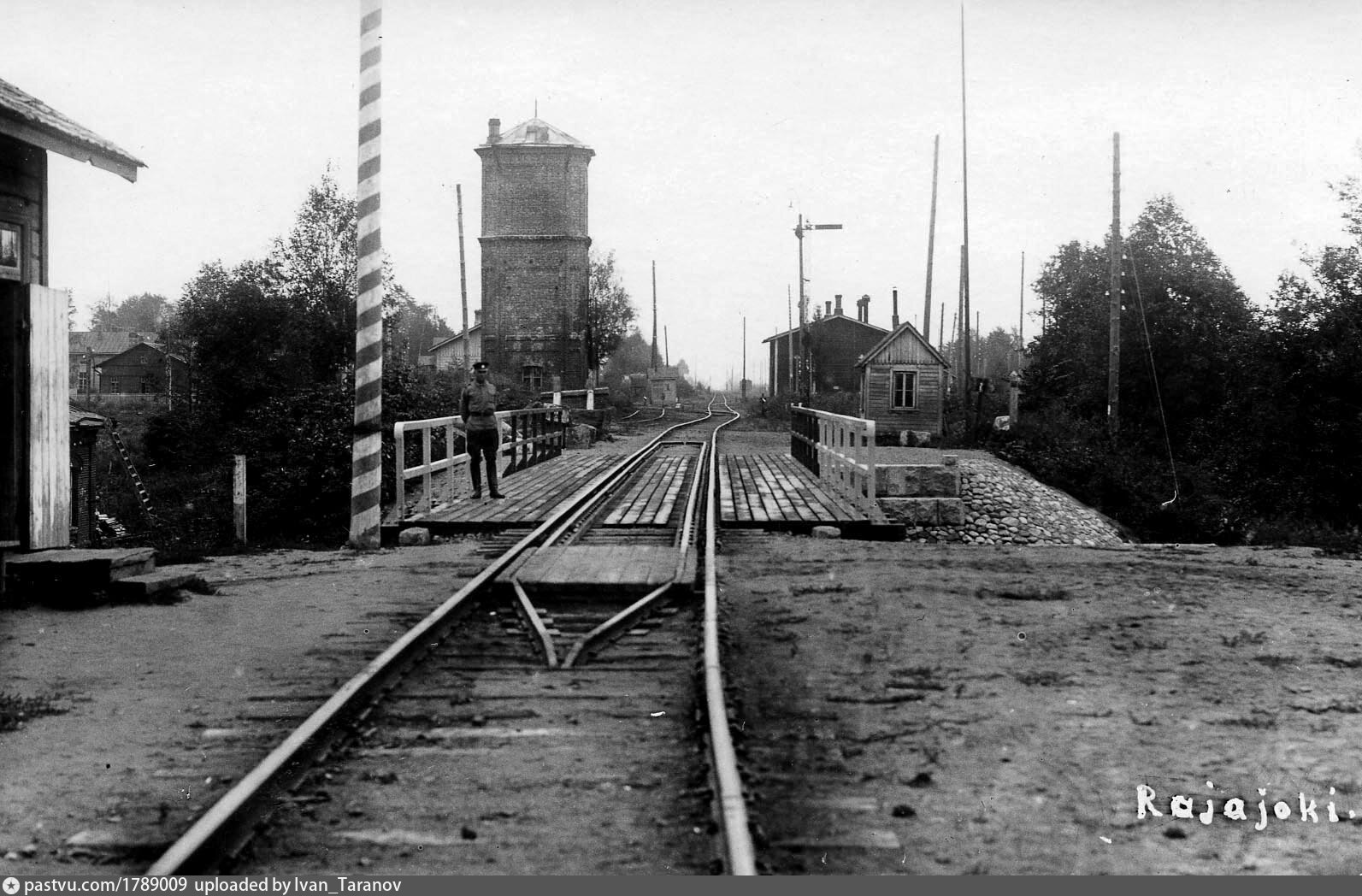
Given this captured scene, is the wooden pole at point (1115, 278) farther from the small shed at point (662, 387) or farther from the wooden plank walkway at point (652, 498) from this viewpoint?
the small shed at point (662, 387)

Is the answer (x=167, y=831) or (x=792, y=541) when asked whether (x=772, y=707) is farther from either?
(x=792, y=541)

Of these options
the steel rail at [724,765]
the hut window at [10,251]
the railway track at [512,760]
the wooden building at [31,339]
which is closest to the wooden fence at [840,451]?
the railway track at [512,760]

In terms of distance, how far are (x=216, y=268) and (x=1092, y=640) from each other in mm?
43454

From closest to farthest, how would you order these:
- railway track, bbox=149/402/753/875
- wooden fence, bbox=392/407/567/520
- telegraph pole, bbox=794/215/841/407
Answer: railway track, bbox=149/402/753/875
wooden fence, bbox=392/407/567/520
telegraph pole, bbox=794/215/841/407

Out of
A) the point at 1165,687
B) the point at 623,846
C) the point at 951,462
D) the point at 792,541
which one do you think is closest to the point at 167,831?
the point at 623,846

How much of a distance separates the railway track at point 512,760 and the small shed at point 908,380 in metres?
29.1

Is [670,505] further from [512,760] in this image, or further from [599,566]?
[512,760]

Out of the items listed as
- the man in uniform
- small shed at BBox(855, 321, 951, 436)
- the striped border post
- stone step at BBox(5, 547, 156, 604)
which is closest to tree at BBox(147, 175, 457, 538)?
small shed at BBox(855, 321, 951, 436)

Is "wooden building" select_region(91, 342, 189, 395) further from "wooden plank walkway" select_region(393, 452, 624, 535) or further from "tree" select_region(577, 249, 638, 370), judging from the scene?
"wooden plank walkway" select_region(393, 452, 624, 535)

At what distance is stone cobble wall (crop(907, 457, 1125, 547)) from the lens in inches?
808

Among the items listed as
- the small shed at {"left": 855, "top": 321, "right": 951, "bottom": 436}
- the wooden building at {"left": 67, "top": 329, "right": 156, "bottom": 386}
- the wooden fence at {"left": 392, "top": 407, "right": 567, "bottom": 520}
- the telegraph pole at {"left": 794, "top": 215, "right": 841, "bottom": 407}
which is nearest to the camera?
the wooden fence at {"left": 392, "top": 407, "right": 567, "bottom": 520}

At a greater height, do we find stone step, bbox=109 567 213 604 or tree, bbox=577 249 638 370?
tree, bbox=577 249 638 370

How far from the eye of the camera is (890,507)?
16.7 metres

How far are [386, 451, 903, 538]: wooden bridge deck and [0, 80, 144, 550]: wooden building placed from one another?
10.9 feet
